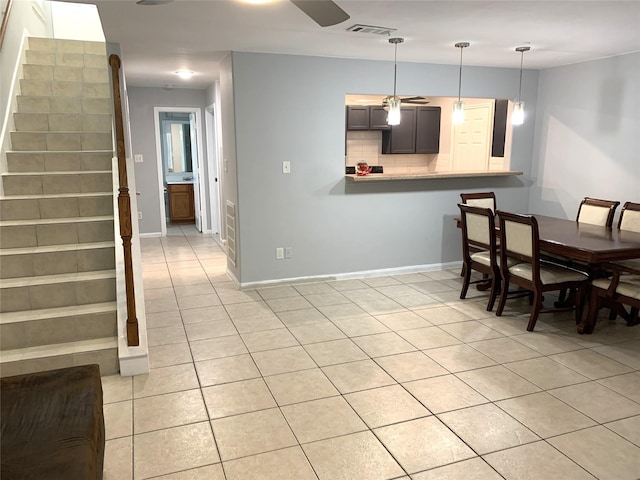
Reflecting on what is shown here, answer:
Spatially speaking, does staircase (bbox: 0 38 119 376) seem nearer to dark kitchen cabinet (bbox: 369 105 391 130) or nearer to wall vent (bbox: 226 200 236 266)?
wall vent (bbox: 226 200 236 266)

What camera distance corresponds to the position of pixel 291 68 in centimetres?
460

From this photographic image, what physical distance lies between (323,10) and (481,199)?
3576mm

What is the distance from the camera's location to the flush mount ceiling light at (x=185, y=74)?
223 inches

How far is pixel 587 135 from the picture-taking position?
4.97 meters

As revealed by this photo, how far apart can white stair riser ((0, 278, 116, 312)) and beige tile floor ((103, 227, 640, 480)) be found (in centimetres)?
57

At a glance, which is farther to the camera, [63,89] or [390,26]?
[63,89]

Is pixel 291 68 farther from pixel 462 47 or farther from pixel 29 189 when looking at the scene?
pixel 29 189

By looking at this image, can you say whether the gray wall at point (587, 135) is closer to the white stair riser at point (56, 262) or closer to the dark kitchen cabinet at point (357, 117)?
the dark kitchen cabinet at point (357, 117)

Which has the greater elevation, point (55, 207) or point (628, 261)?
point (55, 207)

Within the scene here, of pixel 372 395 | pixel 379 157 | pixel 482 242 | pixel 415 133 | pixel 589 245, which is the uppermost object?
pixel 415 133

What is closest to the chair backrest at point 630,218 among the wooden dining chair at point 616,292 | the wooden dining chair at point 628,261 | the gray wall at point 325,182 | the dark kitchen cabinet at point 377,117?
the wooden dining chair at point 628,261

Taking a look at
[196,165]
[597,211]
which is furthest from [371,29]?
[196,165]

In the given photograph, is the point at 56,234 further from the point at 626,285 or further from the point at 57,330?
the point at 626,285

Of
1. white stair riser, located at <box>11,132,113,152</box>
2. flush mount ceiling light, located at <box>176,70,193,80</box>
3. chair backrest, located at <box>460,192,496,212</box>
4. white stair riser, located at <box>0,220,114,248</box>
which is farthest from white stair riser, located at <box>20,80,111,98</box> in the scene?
chair backrest, located at <box>460,192,496,212</box>
